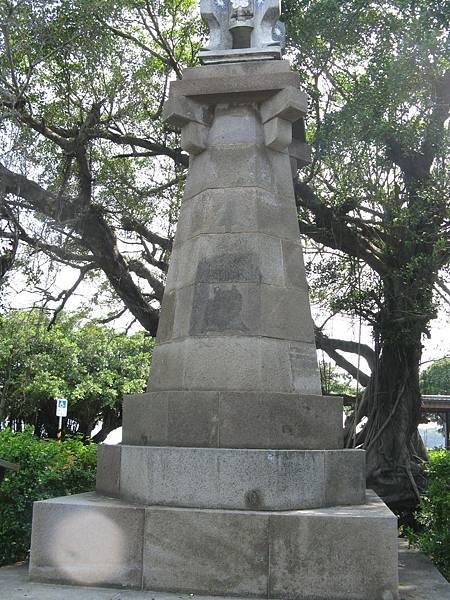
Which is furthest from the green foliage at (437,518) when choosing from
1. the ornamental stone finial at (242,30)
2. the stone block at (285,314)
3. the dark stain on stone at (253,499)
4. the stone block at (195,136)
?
the ornamental stone finial at (242,30)

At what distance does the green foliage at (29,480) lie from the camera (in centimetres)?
627

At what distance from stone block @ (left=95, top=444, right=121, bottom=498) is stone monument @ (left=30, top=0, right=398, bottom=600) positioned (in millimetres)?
21

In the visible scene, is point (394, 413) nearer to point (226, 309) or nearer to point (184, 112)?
point (226, 309)

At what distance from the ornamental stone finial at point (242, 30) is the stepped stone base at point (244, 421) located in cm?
339

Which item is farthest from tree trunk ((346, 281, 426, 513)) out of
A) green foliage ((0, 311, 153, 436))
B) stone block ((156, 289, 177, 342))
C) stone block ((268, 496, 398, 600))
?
green foliage ((0, 311, 153, 436))

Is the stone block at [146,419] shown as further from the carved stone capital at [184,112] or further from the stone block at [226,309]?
the carved stone capital at [184,112]

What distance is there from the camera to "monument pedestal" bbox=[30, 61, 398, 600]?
4.68 meters

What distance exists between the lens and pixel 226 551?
15.5 ft

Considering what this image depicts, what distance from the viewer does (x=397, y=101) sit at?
388 inches

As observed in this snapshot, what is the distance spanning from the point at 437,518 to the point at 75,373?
748 inches

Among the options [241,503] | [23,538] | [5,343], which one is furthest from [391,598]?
[5,343]

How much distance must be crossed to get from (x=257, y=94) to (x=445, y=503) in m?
4.69

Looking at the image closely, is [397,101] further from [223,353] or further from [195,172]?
[223,353]

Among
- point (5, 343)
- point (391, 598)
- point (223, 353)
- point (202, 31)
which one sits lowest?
point (391, 598)
